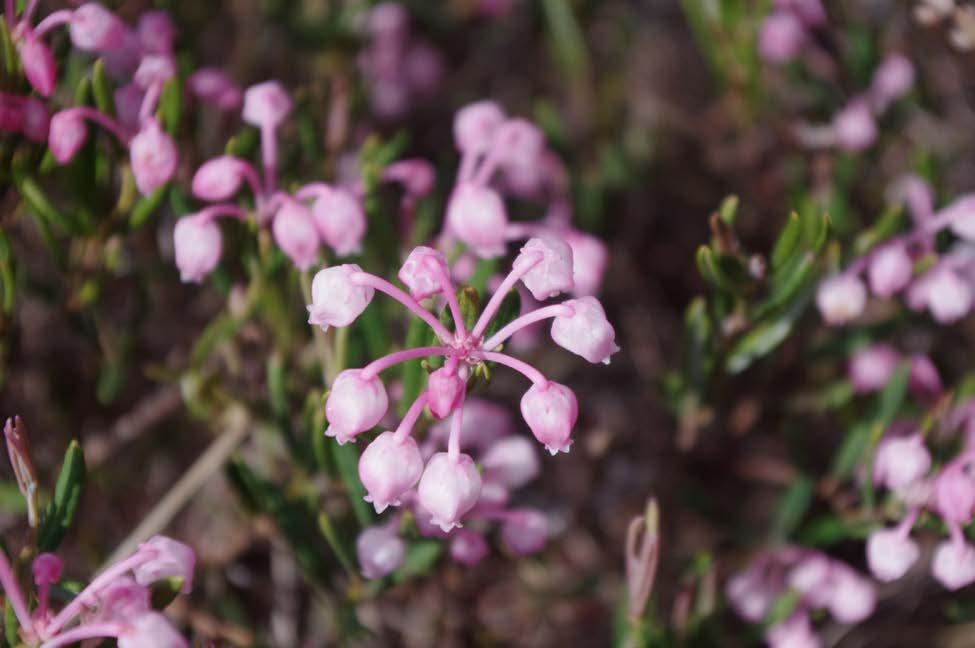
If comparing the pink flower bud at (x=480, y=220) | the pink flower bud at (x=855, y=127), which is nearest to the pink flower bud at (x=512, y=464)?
the pink flower bud at (x=480, y=220)

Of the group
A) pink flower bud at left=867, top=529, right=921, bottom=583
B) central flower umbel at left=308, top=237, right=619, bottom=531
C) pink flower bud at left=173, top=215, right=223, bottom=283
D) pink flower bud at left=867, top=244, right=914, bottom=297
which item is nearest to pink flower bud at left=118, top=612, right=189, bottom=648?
central flower umbel at left=308, top=237, right=619, bottom=531

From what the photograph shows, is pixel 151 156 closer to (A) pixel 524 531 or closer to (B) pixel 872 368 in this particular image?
(A) pixel 524 531

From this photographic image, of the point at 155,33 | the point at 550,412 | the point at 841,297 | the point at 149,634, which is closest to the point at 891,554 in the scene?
the point at 841,297

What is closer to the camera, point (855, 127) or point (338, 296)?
point (338, 296)

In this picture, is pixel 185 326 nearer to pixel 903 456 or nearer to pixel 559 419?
pixel 559 419

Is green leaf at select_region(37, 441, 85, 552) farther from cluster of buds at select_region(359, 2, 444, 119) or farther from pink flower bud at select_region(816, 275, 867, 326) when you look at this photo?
cluster of buds at select_region(359, 2, 444, 119)

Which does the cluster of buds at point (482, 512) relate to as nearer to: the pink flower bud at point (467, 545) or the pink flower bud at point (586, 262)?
the pink flower bud at point (467, 545)
